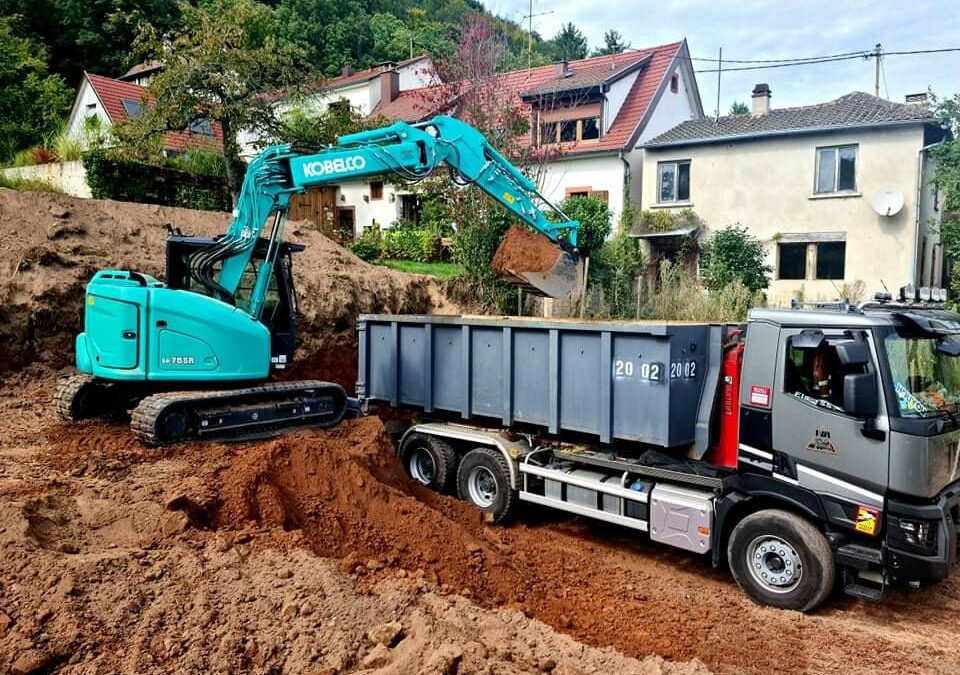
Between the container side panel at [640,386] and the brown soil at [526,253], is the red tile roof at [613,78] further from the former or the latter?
the container side panel at [640,386]

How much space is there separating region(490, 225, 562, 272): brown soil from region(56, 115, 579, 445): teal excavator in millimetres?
49

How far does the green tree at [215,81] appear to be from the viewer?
59.6 feet

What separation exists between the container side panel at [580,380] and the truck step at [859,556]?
7.42ft

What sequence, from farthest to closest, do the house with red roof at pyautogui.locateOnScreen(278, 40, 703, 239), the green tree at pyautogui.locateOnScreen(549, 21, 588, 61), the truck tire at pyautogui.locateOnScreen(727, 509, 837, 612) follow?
the green tree at pyautogui.locateOnScreen(549, 21, 588, 61), the house with red roof at pyautogui.locateOnScreen(278, 40, 703, 239), the truck tire at pyautogui.locateOnScreen(727, 509, 837, 612)

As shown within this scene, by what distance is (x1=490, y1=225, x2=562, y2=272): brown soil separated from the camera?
922 cm


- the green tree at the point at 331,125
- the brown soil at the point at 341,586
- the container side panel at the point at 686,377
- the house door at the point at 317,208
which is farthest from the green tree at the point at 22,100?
the container side panel at the point at 686,377

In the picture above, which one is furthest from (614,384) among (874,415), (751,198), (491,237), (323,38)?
(323,38)

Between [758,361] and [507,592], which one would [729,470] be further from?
[507,592]

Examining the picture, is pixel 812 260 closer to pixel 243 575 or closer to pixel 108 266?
pixel 108 266

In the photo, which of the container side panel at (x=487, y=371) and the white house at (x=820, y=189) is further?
the white house at (x=820, y=189)

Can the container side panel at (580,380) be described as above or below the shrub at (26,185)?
below

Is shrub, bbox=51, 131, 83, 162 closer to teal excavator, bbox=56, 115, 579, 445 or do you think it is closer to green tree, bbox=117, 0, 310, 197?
green tree, bbox=117, 0, 310, 197

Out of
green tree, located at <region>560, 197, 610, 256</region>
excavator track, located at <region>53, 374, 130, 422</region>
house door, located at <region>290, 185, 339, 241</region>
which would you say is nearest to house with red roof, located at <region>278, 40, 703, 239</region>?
house door, located at <region>290, 185, 339, 241</region>

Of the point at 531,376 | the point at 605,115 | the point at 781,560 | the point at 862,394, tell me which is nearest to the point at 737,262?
the point at 605,115
